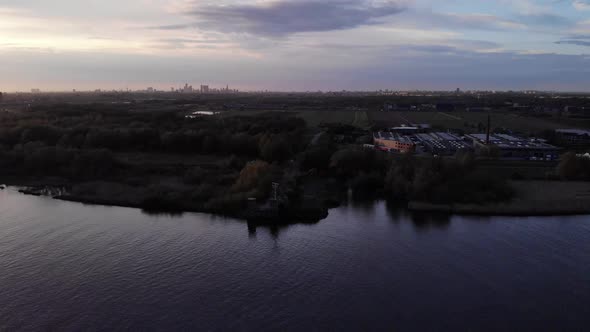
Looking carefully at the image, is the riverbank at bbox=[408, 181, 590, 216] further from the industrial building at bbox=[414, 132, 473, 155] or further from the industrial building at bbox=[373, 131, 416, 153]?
the industrial building at bbox=[373, 131, 416, 153]

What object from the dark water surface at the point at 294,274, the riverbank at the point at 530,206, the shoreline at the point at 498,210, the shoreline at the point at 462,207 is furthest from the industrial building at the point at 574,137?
the dark water surface at the point at 294,274

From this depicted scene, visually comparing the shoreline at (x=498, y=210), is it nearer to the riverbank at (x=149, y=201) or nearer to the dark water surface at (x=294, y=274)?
the dark water surface at (x=294, y=274)

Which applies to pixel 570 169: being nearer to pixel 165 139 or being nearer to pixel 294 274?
pixel 294 274

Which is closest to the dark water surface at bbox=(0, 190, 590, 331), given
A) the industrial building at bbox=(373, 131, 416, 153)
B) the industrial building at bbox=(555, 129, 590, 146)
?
the industrial building at bbox=(373, 131, 416, 153)

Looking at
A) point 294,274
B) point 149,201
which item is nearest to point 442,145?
point 149,201

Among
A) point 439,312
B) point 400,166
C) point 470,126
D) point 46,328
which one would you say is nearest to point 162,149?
point 400,166
